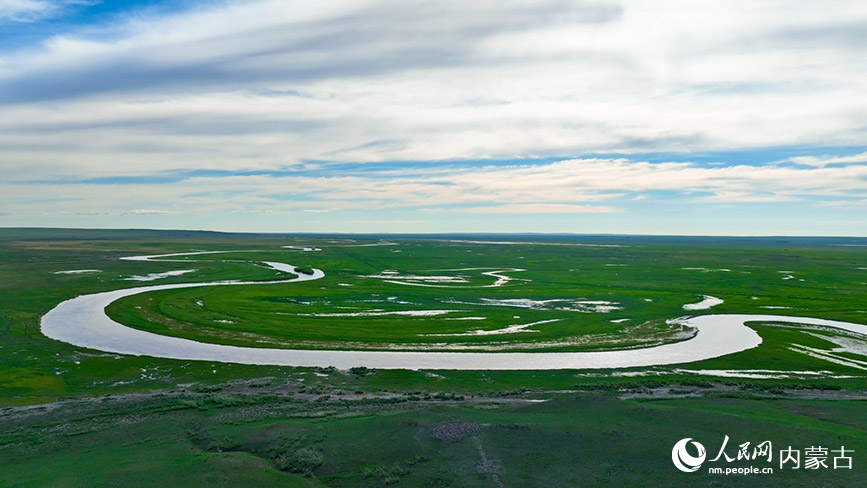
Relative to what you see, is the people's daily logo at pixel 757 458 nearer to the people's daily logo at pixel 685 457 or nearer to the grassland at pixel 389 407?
the people's daily logo at pixel 685 457

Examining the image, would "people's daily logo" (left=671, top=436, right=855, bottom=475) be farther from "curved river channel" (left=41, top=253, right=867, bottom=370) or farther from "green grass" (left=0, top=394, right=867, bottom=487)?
"curved river channel" (left=41, top=253, right=867, bottom=370)

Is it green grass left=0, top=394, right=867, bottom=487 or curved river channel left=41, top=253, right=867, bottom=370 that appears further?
curved river channel left=41, top=253, right=867, bottom=370

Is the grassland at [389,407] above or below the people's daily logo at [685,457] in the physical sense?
below

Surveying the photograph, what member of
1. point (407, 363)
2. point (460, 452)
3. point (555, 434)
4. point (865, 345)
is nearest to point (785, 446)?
point (555, 434)

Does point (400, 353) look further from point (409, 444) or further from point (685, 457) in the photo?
point (685, 457)

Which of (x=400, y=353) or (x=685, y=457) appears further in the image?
(x=400, y=353)

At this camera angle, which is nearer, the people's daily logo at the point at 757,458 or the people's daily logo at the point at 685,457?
the people's daily logo at the point at 757,458

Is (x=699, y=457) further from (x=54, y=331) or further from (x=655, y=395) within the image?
(x=54, y=331)

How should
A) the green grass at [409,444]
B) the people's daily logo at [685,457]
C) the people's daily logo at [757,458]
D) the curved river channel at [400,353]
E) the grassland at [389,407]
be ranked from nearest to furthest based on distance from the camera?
the green grass at [409,444], the people's daily logo at [757,458], the people's daily logo at [685,457], the grassland at [389,407], the curved river channel at [400,353]

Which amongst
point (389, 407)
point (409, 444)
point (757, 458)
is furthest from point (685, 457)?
point (389, 407)

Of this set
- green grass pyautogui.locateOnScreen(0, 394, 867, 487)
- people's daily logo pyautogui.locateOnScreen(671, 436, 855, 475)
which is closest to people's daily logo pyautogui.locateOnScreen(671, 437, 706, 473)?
Answer: people's daily logo pyautogui.locateOnScreen(671, 436, 855, 475)

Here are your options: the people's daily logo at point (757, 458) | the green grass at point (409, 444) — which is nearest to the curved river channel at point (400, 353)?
the green grass at point (409, 444)
